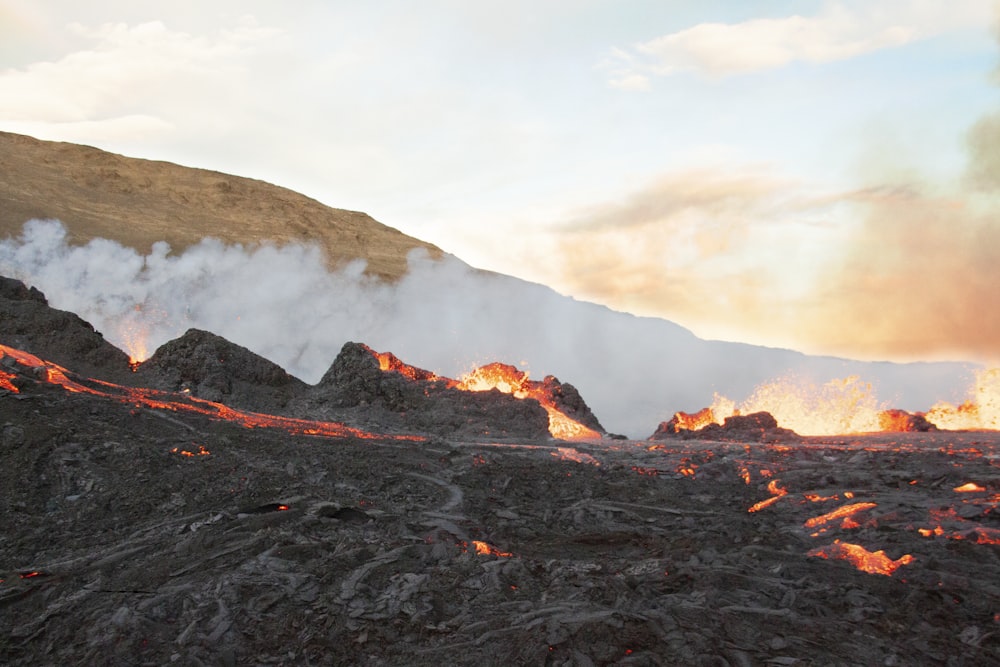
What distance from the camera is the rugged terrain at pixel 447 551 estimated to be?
5.28m

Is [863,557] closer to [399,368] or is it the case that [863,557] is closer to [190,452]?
[190,452]

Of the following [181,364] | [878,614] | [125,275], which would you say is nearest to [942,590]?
[878,614]

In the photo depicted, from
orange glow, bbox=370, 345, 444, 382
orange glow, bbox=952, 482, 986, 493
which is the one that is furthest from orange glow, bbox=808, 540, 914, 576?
orange glow, bbox=370, 345, 444, 382

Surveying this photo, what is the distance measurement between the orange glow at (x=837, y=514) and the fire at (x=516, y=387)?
49.5ft

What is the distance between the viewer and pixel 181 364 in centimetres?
2122

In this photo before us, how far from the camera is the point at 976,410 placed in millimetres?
23172

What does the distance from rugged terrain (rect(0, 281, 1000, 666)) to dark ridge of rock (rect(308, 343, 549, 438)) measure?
8549 mm

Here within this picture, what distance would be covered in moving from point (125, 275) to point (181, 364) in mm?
28613

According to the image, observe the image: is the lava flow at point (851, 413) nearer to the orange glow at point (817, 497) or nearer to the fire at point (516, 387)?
the fire at point (516, 387)

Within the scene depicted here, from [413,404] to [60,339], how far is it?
9.61 meters

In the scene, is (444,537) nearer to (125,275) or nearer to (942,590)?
(942,590)

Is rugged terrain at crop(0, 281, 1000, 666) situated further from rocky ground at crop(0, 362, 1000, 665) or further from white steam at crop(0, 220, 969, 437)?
white steam at crop(0, 220, 969, 437)

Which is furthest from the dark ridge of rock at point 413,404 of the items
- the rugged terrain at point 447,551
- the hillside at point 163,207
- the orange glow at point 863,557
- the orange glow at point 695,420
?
the hillside at point 163,207

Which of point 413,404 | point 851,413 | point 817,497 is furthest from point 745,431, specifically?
point 817,497
